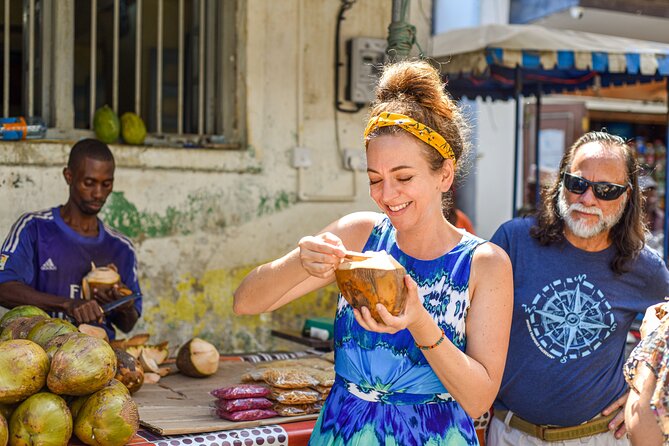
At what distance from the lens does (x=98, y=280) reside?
11.5 ft

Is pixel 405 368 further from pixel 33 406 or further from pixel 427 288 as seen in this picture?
pixel 33 406

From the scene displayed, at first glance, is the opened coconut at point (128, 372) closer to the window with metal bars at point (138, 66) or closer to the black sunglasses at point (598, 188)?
the black sunglasses at point (598, 188)

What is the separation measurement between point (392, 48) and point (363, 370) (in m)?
2.32

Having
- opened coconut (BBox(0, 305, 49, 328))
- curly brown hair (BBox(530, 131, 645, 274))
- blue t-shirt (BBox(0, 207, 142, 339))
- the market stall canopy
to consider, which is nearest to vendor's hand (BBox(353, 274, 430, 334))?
curly brown hair (BBox(530, 131, 645, 274))

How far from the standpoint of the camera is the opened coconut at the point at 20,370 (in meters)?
2.31

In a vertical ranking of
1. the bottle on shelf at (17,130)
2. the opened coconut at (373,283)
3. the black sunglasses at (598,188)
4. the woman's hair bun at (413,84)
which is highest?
the woman's hair bun at (413,84)

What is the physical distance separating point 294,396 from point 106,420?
80 cm

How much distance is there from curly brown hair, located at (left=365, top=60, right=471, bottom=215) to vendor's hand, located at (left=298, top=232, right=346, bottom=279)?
1.08 feet

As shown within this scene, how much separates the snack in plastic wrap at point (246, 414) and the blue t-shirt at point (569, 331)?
3.05 ft

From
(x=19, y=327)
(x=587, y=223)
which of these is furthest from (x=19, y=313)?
(x=587, y=223)

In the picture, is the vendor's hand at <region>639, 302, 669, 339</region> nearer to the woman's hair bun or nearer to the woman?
the woman

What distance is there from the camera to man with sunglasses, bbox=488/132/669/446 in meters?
2.91

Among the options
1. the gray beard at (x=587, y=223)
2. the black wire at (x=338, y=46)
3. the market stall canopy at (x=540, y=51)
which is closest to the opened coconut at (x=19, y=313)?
the gray beard at (x=587, y=223)

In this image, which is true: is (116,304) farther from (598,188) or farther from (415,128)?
(598,188)
